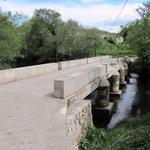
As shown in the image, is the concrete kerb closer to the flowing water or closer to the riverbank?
the riverbank

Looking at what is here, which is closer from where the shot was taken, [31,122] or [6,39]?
[31,122]

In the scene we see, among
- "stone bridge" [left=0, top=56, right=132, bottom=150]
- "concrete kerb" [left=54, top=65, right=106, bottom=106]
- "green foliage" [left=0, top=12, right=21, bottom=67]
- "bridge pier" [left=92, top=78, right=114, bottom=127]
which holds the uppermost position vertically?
"green foliage" [left=0, top=12, right=21, bottom=67]

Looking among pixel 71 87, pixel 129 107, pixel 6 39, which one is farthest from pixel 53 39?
pixel 71 87

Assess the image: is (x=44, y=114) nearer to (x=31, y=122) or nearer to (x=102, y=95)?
(x=31, y=122)

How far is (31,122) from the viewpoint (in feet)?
23.0

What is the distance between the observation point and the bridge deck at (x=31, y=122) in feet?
17.9

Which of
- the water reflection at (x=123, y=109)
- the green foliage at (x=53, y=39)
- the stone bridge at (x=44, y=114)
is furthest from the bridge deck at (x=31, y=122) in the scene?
the green foliage at (x=53, y=39)

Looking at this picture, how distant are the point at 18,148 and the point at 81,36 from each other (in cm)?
4758

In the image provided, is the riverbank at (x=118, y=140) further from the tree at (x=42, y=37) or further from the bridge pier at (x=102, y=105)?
the tree at (x=42, y=37)

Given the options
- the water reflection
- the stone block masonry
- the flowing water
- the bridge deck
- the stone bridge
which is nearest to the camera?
the bridge deck

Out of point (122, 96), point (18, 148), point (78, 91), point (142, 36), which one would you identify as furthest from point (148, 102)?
point (18, 148)

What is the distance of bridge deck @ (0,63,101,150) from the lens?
215 inches

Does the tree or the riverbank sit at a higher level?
the tree

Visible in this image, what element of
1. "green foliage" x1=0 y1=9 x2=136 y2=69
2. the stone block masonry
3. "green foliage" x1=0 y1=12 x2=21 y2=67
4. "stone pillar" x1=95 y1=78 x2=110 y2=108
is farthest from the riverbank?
"green foliage" x1=0 y1=9 x2=136 y2=69
